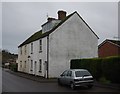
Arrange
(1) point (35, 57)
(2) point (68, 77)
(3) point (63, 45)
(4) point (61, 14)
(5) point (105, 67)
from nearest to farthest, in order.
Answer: (2) point (68, 77) < (5) point (105, 67) < (3) point (63, 45) < (1) point (35, 57) < (4) point (61, 14)

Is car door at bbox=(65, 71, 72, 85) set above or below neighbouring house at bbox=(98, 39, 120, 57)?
below

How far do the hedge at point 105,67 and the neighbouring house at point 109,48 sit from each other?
17.2 meters

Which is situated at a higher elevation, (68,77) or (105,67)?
(105,67)

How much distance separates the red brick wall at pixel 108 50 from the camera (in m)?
42.7

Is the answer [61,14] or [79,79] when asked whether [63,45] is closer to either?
[61,14]

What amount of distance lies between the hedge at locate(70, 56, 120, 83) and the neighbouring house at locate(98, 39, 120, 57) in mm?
17157

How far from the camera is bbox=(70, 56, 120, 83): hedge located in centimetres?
2000

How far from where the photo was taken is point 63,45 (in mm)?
31766

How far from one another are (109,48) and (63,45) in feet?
51.2

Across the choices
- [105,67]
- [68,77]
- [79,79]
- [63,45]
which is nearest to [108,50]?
[63,45]

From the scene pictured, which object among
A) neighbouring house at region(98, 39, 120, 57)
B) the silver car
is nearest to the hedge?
the silver car

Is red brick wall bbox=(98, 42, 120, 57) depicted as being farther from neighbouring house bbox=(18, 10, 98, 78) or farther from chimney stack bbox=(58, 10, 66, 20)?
chimney stack bbox=(58, 10, 66, 20)

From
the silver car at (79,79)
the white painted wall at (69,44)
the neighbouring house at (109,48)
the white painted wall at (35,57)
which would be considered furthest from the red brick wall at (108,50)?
the silver car at (79,79)

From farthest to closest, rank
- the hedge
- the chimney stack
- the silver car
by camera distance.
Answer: the chimney stack, the hedge, the silver car
